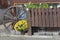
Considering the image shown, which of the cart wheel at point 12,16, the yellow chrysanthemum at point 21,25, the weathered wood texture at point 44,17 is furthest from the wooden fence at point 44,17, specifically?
the cart wheel at point 12,16

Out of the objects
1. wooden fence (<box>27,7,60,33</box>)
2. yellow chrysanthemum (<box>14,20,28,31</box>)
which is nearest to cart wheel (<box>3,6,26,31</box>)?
yellow chrysanthemum (<box>14,20,28,31</box>)

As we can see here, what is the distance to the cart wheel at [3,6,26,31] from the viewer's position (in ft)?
33.9

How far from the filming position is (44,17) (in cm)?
958

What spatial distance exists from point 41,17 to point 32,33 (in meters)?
0.69

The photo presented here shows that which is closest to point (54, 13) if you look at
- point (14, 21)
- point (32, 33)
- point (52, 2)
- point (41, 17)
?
point (41, 17)

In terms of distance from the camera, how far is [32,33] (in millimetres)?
9727

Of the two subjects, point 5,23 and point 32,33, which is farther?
point 5,23

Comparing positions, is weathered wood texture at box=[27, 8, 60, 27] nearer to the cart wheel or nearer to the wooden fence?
the wooden fence

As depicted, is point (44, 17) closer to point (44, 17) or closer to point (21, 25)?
point (44, 17)

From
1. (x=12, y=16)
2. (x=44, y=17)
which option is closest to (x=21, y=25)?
(x=12, y=16)

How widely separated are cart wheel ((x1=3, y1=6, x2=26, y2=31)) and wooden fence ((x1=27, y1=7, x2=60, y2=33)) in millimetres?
759

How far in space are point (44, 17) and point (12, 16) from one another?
5.00 feet

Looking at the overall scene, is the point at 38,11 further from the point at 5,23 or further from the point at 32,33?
the point at 5,23

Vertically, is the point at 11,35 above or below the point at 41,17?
below
